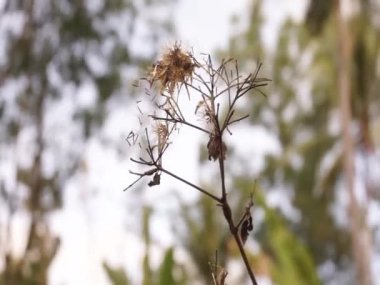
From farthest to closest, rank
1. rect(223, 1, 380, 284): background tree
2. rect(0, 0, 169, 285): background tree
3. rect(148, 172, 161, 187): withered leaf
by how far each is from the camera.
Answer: rect(223, 1, 380, 284): background tree < rect(0, 0, 169, 285): background tree < rect(148, 172, 161, 187): withered leaf

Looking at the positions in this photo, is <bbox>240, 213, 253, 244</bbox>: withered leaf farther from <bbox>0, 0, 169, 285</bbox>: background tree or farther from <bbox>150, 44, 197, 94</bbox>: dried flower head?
<bbox>0, 0, 169, 285</bbox>: background tree

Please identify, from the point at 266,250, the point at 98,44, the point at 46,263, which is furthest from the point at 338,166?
the point at 46,263

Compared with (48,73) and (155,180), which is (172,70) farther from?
(48,73)

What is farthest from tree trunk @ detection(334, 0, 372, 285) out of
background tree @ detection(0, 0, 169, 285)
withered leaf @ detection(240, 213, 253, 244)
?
withered leaf @ detection(240, 213, 253, 244)

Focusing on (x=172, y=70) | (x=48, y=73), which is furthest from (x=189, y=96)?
(x=48, y=73)

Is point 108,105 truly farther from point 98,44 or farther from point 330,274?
point 330,274

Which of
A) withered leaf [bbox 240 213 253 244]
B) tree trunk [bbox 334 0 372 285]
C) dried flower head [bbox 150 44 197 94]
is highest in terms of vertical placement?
tree trunk [bbox 334 0 372 285]

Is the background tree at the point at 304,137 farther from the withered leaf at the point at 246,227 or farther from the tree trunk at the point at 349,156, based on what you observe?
the withered leaf at the point at 246,227

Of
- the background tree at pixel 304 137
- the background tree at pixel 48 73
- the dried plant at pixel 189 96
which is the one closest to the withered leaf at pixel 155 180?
the dried plant at pixel 189 96

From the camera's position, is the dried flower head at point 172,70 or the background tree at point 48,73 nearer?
the dried flower head at point 172,70
